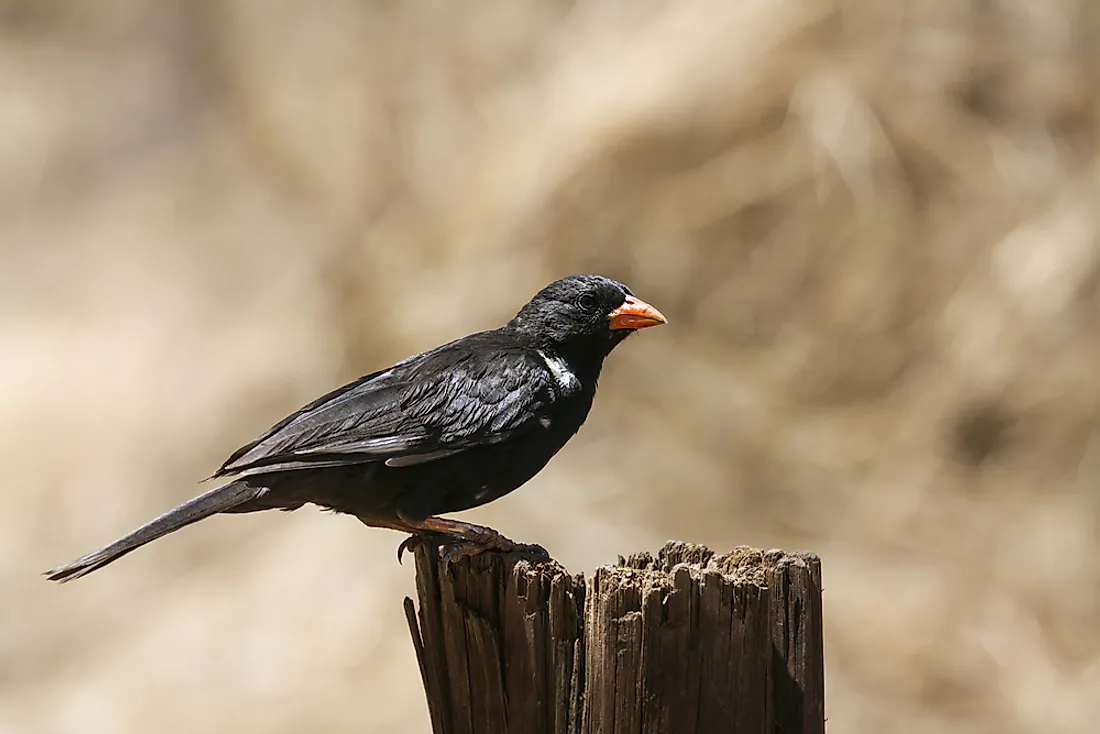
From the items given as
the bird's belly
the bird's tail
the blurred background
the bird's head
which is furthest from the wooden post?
the blurred background

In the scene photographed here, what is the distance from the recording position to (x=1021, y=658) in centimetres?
711

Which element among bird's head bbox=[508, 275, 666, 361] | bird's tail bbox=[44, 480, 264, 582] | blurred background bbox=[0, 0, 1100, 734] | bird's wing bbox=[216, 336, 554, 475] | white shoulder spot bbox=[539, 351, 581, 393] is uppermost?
Result: blurred background bbox=[0, 0, 1100, 734]

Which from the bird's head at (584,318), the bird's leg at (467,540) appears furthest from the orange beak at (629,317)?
the bird's leg at (467,540)

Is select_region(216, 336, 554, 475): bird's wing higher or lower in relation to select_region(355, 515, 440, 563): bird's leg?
higher

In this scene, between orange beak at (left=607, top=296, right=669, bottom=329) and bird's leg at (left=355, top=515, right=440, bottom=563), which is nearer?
bird's leg at (left=355, top=515, right=440, bottom=563)

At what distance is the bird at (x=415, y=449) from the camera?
3.37m

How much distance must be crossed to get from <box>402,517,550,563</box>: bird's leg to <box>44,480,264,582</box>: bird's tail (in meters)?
0.46

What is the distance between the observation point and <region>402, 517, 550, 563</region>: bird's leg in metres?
3.16

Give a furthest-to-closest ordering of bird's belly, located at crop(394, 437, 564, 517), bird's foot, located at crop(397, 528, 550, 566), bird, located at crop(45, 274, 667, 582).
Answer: bird's belly, located at crop(394, 437, 564, 517)
bird, located at crop(45, 274, 667, 582)
bird's foot, located at crop(397, 528, 550, 566)

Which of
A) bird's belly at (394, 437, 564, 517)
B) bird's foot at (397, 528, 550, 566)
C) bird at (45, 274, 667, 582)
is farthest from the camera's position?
bird's belly at (394, 437, 564, 517)

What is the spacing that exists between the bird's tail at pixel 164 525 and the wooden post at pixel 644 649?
0.78 m

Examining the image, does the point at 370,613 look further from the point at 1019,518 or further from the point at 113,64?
the point at 113,64

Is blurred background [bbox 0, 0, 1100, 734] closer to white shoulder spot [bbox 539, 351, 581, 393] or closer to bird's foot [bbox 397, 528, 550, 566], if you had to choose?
white shoulder spot [bbox 539, 351, 581, 393]

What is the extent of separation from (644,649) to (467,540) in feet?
2.37
